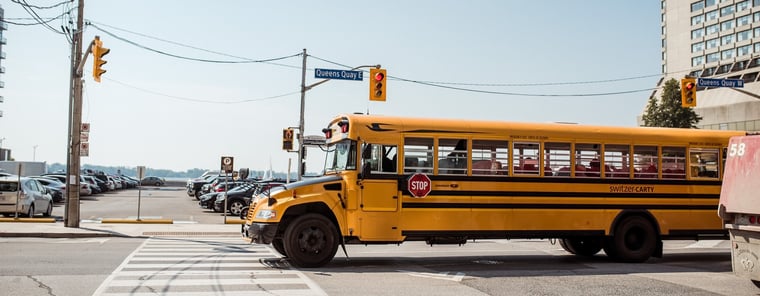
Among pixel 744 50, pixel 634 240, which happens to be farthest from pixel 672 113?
pixel 634 240

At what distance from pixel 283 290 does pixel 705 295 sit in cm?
600

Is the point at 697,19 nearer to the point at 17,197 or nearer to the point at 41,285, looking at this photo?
the point at 17,197

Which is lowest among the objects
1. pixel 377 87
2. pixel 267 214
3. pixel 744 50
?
pixel 267 214

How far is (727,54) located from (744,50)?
332 cm

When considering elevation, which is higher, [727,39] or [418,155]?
[727,39]

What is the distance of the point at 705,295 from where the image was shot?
980 centimetres

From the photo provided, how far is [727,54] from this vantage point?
344ft

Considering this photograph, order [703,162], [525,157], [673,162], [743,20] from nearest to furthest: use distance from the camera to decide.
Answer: [525,157] < [673,162] < [703,162] < [743,20]

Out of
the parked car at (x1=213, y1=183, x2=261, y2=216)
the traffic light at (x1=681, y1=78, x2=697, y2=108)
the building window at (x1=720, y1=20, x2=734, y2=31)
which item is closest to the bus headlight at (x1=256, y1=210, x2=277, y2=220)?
the parked car at (x1=213, y1=183, x2=261, y2=216)

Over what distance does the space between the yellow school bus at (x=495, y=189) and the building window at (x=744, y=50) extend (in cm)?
9830

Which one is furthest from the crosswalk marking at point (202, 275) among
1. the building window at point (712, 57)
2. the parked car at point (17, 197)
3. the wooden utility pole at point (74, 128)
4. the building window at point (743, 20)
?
the building window at point (712, 57)

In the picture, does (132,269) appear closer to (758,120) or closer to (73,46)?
(73,46)

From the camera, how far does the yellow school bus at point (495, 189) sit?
497 inches

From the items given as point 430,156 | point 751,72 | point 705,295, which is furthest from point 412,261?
point 751,72
